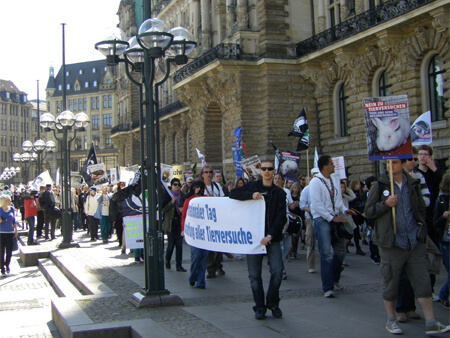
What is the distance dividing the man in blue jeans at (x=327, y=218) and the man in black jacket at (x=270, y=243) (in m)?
1.32

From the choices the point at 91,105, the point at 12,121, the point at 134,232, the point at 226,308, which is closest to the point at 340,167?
the point at 134,232

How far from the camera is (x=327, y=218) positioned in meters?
8.15

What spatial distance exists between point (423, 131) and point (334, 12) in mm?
15793

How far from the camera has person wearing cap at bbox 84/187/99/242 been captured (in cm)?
2048

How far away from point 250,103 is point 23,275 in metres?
15.0

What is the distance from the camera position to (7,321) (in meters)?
8.41

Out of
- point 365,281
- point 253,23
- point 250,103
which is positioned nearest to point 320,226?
point 365,281

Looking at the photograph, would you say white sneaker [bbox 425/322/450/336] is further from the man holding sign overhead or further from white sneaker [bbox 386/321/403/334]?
white sneaker [bbox 386/321/403/334]

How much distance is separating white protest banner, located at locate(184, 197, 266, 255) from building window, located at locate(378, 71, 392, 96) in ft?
48.1

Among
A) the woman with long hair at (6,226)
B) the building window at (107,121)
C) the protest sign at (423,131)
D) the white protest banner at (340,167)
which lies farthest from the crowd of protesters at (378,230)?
the building window at (107,121)

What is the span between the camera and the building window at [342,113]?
24931 mm

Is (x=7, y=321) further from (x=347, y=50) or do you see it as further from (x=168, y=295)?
(x=347, y=50)

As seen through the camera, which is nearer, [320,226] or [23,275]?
[320,226]

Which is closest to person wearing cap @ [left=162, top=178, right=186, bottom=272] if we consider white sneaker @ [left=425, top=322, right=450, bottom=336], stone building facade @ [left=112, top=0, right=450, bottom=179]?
Result: white sneaker @ [left=425, top=322, right=450, bottom=336]
